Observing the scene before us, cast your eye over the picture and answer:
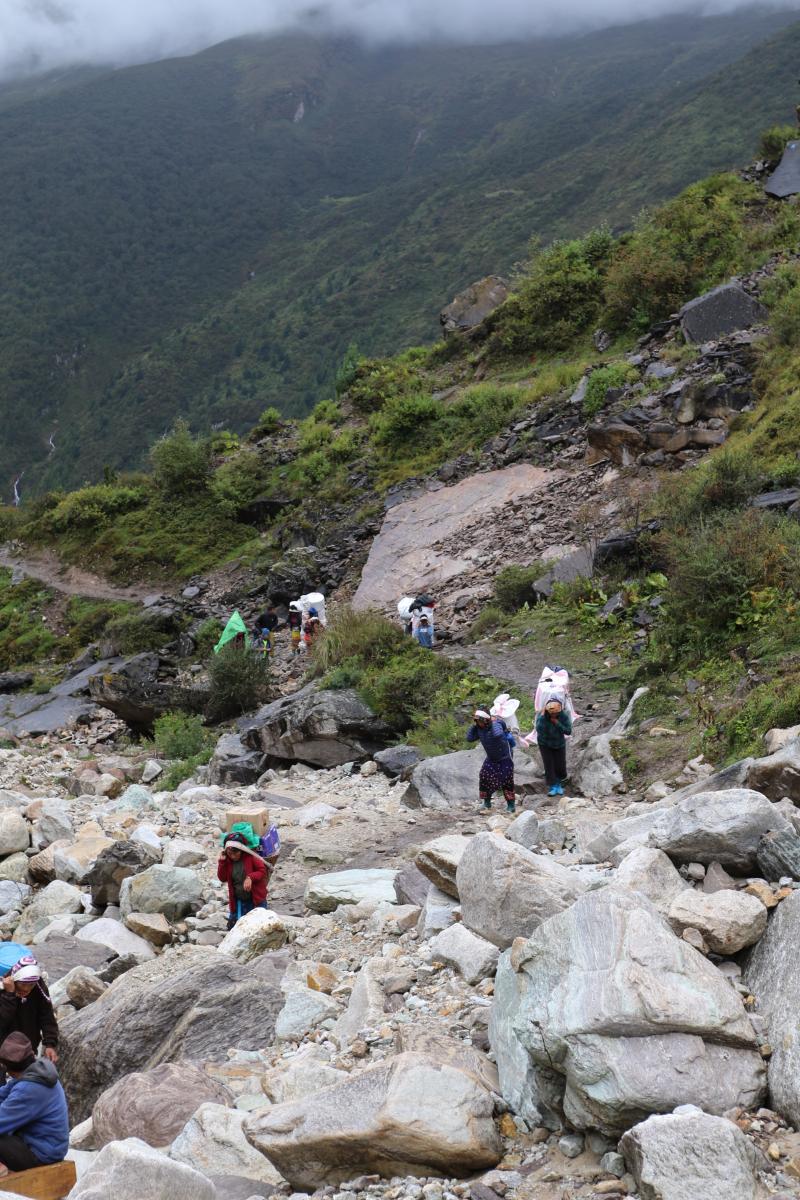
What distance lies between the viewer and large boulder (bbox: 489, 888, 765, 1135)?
363cm

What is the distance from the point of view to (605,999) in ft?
12.3

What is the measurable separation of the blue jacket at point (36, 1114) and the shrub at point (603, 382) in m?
19.2

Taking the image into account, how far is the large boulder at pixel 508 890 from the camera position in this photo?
5.04 m

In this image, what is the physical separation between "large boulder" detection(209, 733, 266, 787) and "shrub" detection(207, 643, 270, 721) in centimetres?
283

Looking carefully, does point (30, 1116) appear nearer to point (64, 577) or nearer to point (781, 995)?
point (781, 995)

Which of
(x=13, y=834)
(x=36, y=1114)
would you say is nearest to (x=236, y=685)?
(x=13, y=834)

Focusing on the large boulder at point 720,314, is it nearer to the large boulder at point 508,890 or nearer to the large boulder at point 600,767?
the large boulder at point 600,767

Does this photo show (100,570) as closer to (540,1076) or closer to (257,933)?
(257,933)

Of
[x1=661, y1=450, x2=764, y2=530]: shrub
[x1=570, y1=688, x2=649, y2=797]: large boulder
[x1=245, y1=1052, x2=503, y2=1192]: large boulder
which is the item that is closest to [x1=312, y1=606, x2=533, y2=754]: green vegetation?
[x1=570, y1=688, x2=649, y2=797]: large boulder

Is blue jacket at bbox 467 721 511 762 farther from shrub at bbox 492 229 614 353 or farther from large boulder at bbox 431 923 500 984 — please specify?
shrub at bbox 492 229 614 353

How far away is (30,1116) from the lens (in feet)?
14.8

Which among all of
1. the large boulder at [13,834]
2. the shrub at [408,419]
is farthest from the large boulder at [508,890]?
the shrub at [408,419]

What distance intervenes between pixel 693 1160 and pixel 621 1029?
0.53 m

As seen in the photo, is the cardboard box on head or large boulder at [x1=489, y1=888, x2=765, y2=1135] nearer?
large boulder at [x1=489, y1=888, x2=765, y2=1135]
